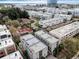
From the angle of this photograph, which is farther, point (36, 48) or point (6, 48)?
point (6, 48)

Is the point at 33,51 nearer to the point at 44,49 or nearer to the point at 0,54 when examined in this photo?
the point at 44,49

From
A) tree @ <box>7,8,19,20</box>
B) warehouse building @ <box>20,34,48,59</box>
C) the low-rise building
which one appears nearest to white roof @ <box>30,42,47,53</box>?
warehouse building @ <box>20,34,48,59</box>

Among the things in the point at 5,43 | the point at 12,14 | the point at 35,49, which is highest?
the point at 12,14

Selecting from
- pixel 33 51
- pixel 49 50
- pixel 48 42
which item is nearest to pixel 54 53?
pixel 49 50

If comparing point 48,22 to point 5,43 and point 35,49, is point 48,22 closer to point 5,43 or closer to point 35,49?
point 35,49

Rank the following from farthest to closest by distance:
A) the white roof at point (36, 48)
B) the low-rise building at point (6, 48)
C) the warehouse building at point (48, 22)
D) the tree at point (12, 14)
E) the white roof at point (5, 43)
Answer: the tree at point (12, 14)
the warehouse building at point (48, 22)
the white roof at point (5, 43)
the low-rise building at point (6, 48)
the white roof at point (36, 48)

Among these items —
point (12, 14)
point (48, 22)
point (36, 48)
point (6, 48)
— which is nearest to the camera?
point (36, 48)

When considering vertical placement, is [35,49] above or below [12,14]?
below

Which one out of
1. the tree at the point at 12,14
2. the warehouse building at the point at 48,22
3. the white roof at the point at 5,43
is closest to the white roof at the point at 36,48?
the white roof at the point at 5,43

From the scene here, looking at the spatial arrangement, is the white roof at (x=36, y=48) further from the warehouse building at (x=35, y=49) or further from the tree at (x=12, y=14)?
the tree at (x=12, y=14)

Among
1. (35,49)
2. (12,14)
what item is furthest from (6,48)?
(12,14)

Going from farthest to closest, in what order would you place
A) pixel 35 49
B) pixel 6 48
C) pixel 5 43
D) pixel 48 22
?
pixel 48 22 < pixel 5 43 < pixel 6 48 < pixel 35 49

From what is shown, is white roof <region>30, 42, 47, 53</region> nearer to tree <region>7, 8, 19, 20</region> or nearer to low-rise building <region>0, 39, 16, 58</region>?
low-rise building <region>0, 39, 16, 58</region>
